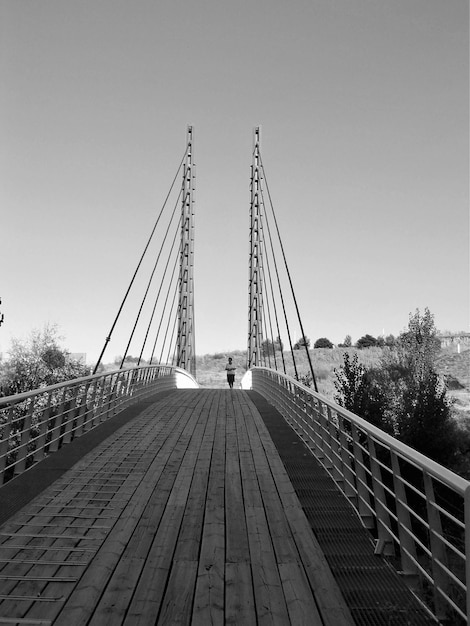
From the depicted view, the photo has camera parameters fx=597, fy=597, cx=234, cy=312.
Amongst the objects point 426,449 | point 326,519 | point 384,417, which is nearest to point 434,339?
point 384,417

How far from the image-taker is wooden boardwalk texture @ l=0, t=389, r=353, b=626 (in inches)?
139

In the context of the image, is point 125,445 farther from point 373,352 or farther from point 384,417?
point 373,352

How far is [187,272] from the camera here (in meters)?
39.3

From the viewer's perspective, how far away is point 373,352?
8812 centimetres

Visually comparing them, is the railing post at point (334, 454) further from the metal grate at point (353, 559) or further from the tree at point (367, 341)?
the tree at point (367, 341)

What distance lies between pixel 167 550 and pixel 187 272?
35.2 m

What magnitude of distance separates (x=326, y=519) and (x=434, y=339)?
54.3 meters

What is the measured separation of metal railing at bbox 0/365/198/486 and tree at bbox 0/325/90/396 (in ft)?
7.00

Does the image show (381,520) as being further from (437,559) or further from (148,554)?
(148,554)

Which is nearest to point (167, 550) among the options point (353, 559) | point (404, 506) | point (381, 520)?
point (353, 559)

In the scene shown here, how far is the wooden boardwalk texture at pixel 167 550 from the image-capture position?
352cm

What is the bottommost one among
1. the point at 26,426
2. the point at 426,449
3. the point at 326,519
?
the point at 426,449

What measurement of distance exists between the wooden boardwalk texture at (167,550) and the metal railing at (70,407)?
2.18ft

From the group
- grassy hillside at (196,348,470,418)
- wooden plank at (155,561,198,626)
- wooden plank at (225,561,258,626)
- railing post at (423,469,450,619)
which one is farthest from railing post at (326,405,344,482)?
grassy hillside at (196,348,470,418)
